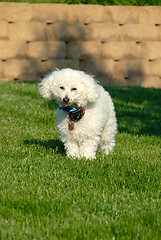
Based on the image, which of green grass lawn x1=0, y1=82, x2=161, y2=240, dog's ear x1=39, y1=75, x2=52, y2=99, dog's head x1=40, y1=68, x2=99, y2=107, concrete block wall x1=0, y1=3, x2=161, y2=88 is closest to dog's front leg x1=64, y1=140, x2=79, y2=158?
green grass lawn x1=0, y1=82, x2=161, y2=240

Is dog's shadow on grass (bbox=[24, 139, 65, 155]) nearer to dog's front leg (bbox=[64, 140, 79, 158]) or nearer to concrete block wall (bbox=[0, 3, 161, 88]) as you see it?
dog's front leg (bbox=[64, 140, 79, 158])

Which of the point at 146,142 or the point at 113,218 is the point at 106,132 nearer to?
the point at 146,142

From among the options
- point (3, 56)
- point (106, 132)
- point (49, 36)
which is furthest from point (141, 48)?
point (106, 132)

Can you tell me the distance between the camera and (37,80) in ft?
47.8

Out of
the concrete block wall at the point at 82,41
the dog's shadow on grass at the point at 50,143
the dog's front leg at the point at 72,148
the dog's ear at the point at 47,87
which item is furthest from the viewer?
the concrete block wall at the point at 82,41

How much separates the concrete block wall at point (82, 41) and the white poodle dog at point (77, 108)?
27.4ft

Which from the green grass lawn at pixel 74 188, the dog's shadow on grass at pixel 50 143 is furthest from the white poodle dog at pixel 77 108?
the dog's shadow on grass at pixel 50 143

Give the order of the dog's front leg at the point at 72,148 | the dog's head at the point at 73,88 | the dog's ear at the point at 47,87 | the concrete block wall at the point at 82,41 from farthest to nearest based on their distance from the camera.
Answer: the concrete block wall at the point at 82,41 → the dog's front leg at the point at 72,148 → the dog's ear at the point at 47,87 → the dog's head at the point at 73,88

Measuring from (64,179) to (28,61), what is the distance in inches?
380

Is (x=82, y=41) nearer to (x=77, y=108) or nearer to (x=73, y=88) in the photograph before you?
(x=77, y=108)

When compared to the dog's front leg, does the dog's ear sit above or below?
above

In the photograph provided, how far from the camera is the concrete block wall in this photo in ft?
46.4

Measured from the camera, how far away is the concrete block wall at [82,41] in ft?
46.4

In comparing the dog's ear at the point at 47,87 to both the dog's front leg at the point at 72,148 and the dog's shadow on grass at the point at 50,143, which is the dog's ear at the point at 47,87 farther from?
the dog's shadow on grass at the point at 50,143
